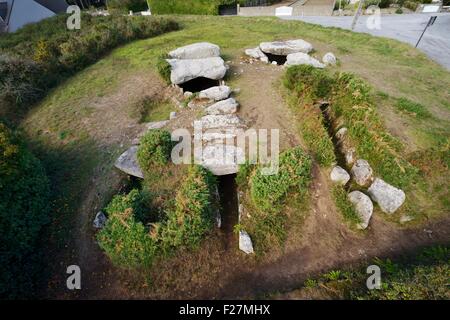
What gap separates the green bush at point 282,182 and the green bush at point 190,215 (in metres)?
1.83

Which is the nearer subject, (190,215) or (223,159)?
(190,215)

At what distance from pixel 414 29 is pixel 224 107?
2500 cm

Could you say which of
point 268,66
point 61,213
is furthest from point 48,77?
point 268,66

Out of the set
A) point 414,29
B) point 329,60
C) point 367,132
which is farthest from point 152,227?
point 414,29

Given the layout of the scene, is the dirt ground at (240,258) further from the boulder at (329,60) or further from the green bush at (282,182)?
the boulder at (329,60)

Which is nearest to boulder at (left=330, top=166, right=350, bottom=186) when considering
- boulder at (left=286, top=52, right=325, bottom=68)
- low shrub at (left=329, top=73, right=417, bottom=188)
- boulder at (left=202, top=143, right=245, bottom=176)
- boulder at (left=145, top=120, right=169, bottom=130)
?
low shrub at (left=329, top=73, right=417, bottom=188)

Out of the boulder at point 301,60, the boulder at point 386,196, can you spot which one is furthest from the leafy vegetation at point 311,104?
the boulder at point 301,60

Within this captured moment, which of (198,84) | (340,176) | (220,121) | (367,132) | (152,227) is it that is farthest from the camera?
(198,84)

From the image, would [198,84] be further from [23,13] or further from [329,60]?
[23,13]

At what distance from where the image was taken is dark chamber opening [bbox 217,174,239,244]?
30.6 ft

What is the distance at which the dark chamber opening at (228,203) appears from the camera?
30.6ft

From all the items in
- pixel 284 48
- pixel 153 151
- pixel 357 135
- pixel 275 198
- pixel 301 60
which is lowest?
pixel 275 198

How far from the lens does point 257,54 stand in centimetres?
1747

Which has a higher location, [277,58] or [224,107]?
[224,107]
